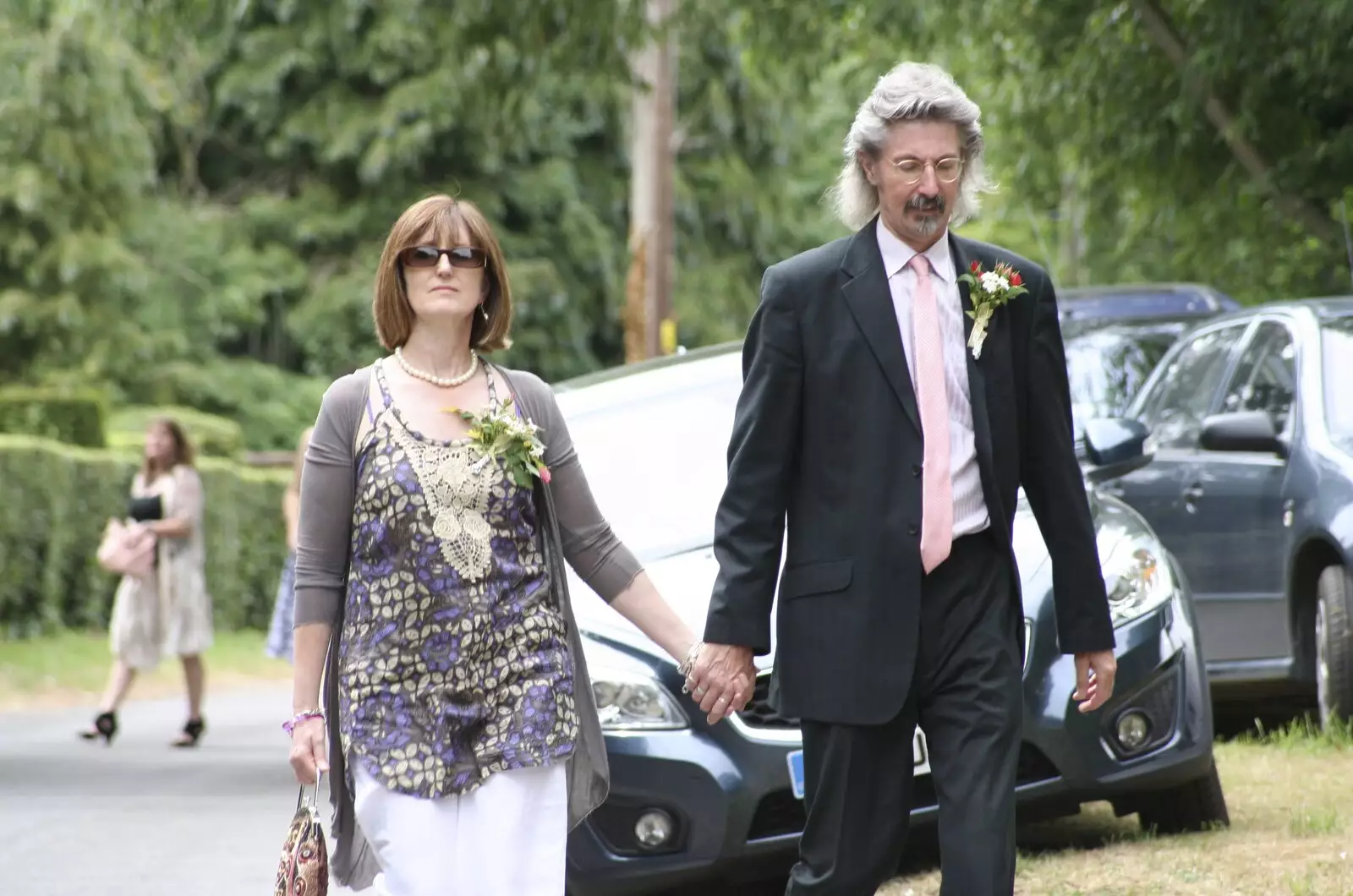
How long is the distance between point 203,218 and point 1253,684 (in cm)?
2806

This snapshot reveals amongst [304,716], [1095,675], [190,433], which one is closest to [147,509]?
[304,716]

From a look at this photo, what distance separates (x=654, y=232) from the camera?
23.1 metres

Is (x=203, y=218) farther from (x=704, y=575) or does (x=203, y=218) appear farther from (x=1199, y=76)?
(x=704, y=575)

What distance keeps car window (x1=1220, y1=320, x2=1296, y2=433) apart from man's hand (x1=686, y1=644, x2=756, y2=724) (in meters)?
5.31

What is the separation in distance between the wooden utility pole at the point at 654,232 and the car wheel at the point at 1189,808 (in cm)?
1553

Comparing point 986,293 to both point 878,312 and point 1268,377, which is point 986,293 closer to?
point 878,312

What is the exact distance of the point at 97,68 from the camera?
88.9 ft

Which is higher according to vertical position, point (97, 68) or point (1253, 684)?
point (97, 68)

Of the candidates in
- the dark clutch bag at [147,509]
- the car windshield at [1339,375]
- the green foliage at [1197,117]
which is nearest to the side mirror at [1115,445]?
the car windshield at [1339,375]

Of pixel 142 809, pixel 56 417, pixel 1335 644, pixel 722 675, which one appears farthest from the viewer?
pixel 56 417

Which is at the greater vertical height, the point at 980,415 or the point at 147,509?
the point at 147,509

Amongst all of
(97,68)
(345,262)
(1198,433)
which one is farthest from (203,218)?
(1198,433)

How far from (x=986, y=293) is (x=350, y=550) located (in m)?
1.33

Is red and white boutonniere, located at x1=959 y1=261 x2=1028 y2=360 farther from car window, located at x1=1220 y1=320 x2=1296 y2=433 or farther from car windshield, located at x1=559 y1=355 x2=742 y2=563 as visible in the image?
car window, located at x1=1220 y1=320 x2=1296 y2=433
